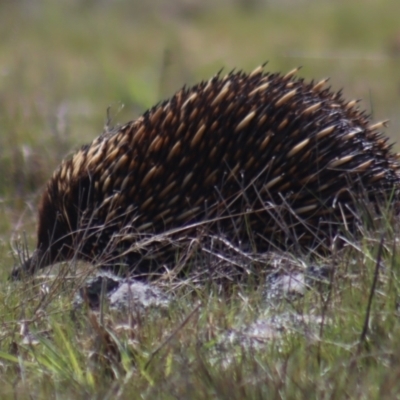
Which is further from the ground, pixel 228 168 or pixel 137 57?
pixel 137 57

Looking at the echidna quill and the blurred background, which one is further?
the blurred background

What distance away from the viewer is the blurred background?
604 centimetres

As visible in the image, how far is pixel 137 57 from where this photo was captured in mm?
11844

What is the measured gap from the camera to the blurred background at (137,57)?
604 centimetres

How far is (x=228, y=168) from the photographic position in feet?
13.0

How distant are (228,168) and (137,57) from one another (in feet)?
26.5

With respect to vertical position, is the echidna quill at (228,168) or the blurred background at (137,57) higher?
the blurred background at (137,57)

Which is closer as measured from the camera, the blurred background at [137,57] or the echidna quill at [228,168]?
the echidna quill at [228,168]

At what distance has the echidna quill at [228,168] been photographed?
384 cm

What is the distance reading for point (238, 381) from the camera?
2.44m

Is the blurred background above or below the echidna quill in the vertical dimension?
above

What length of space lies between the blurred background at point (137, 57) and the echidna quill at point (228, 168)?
1.41 ft

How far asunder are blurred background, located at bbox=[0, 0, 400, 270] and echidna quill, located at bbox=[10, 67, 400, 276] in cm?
43

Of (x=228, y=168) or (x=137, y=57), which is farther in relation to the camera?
(x=137, y=57)
